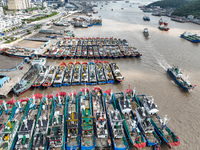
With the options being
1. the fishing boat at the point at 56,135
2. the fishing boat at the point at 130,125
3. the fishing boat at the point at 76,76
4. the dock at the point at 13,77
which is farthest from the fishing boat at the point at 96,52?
the fishing boat at the point at 56,135

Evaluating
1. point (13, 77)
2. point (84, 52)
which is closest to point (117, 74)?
point (84, 52)

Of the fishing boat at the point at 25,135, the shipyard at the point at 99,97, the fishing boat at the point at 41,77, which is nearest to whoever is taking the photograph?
the fishing boat at the point at 25,135

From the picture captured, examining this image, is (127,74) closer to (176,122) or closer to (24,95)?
(176,122)

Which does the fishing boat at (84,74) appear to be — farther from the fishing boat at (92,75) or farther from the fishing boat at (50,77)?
the fishing boat at (50,77)

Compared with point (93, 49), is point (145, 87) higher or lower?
lower

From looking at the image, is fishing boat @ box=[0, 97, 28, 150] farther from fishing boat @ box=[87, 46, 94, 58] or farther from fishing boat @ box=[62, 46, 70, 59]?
fishing boat @ box=[87, 46, 94, 58]

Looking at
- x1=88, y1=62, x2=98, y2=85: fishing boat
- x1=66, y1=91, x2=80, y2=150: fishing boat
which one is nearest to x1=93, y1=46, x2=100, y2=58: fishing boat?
x1=88, y1=62, x2=98, y2=85: fishing boat

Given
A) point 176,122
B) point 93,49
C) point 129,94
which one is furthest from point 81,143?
point 93,49
